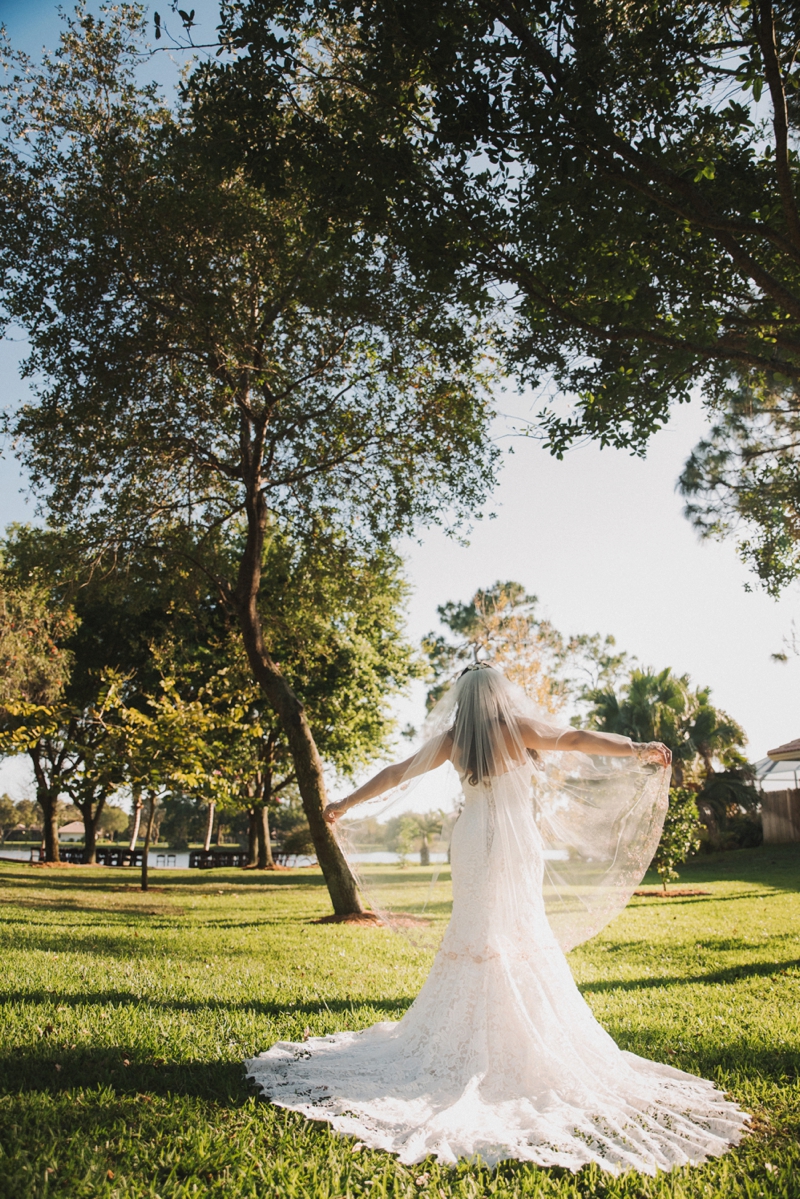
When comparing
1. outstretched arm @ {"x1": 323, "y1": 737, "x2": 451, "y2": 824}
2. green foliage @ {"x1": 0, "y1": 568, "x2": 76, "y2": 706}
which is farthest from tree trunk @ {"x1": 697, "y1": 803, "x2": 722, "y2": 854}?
outstretched arm @ {"x1": 323, "y1": 737, "x2": 451, "y2": 824}

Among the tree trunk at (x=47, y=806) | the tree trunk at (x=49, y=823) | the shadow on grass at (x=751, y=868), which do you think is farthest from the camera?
the tree trunk at (x=49, y=823)

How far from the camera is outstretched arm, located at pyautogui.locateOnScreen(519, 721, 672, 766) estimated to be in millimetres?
4793

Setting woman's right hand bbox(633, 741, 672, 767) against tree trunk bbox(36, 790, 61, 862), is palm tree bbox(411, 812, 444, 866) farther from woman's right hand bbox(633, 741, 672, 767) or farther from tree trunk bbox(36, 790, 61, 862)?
tree trunk bbox(36, 790, 61, 862)

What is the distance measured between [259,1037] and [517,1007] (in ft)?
6.06

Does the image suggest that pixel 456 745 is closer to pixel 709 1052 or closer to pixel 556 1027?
pixel 556 1027

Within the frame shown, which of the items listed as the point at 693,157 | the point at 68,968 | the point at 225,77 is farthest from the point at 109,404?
the point at 693,157

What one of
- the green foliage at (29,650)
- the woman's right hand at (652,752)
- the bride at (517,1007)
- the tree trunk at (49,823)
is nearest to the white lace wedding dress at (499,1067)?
the bride at (517,1007)

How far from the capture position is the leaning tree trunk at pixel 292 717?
13062 millimetres

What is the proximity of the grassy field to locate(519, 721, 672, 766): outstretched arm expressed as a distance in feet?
4.46

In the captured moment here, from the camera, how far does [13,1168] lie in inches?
121

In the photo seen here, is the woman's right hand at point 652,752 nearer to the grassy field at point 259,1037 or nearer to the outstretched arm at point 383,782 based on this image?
the outstretched arm at point 383,782

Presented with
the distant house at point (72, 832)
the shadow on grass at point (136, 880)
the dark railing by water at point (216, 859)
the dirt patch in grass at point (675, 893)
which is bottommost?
the distant house at point (72, 832)

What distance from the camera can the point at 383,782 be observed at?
5461 millimetres

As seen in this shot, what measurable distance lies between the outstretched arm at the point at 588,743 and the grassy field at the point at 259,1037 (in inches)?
53.5
